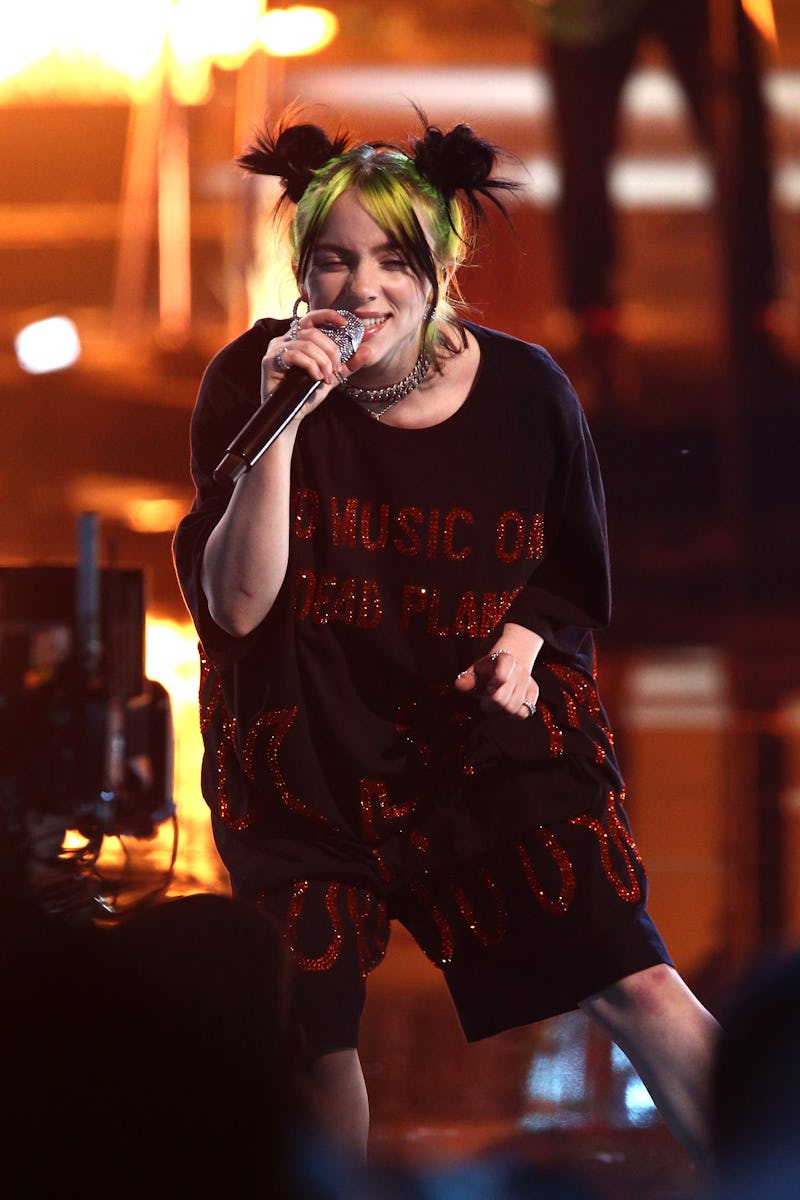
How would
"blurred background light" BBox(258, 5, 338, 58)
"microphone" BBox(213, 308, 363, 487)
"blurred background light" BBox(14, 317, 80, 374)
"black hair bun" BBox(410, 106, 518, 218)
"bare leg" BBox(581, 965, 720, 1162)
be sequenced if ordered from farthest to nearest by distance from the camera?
"blurred background light" BBox(258, 5, 338, 58) → "blurred background light" BBox(14, 317, 80, 374) → "black hair bun" BBox(410, 106, 518, 218) → "bare leg" BBox(581, 965, 720, 1162) → "microphone" BBox(213, 308, 363, 487)

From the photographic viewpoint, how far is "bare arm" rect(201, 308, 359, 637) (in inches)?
58.6

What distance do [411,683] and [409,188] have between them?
1.50 ft

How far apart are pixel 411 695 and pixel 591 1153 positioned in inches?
30.9

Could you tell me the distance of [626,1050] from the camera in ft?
5.33

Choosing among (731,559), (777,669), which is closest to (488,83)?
(731,559)

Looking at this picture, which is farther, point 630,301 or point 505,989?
point 630,301

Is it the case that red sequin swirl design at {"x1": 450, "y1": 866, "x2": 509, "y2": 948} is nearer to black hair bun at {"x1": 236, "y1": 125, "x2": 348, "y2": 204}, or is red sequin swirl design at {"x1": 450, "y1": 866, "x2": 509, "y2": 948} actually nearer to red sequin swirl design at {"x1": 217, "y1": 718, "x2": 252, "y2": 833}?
red sequin swirl design at {"x1": 217, "y1": 718, "x2": 252, "y2": 833}

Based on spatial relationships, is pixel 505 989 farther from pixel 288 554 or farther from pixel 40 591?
pixel 40 591

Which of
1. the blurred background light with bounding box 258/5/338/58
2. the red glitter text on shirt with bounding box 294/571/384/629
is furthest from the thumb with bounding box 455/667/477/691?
the blurred background light with bounding box 258/5/338/58

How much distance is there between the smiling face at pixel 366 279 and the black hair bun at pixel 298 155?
97 millimetres

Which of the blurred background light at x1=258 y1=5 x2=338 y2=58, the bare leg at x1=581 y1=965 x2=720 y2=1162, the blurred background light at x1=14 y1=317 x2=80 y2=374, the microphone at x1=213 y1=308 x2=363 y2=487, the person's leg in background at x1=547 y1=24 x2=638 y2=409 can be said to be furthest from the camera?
the blurred background light at x1=258 y1=5 x2=338 y2=58

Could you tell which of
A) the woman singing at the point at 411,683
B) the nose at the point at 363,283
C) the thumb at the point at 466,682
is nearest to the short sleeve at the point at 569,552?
the woman singing at the point at 411,683

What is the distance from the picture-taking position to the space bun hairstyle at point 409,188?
1.62m

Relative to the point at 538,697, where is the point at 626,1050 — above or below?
below
